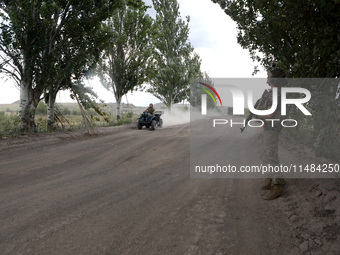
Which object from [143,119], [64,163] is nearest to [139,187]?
[64,163]

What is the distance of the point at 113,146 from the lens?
32.0 feet

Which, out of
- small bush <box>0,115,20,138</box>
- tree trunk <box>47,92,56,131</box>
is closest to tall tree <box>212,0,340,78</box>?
small bush <box>0,115,20,138</box>

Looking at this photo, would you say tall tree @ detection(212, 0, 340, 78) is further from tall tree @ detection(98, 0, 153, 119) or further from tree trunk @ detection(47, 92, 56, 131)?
tall tree @ detection(98, 0, 153, 119)

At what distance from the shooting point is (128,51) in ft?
75.8

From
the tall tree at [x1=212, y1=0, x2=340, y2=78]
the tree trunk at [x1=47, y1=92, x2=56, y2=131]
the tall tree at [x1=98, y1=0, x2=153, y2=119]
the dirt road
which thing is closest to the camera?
the dirt road

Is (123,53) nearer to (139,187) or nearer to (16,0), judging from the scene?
(16,0)

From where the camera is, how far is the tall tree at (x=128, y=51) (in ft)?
73.2

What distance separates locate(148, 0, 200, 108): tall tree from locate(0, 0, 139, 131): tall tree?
19489 millimetres

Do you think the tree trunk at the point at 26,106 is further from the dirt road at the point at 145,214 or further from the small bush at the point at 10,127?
the dirt road at the point at 145,214

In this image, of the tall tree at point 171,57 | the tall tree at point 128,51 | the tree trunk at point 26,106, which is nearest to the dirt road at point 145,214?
the tree trunk at point 26,106

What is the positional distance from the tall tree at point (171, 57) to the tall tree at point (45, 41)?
19.5 m

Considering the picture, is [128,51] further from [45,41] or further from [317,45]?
[317,45]

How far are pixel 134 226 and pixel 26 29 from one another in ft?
34.6

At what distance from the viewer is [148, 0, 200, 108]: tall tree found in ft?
108
